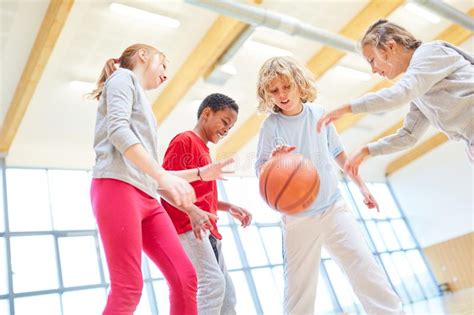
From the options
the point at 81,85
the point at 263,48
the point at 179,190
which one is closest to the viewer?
the point at 179,190

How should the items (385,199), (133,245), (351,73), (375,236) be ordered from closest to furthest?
(133,245), (351,73), (375,236), (385,199)

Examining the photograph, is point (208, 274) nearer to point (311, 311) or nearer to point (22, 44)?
point (311, 311)

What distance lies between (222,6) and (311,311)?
4338 millimetres

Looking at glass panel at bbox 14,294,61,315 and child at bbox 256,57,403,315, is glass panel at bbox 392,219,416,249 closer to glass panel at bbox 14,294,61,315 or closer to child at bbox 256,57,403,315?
glass panel at bbox 14,294,61,315

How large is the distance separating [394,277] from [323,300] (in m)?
2.97

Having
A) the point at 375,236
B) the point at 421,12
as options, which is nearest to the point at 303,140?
the point at 421,12

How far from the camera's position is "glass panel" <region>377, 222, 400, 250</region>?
1114 centimetres

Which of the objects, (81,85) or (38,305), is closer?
(38,305)

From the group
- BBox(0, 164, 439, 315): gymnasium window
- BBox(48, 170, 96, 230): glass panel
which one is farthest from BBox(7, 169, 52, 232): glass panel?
BBox(48, 170, 96, 230): glass panel

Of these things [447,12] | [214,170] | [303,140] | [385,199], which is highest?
[447,12]

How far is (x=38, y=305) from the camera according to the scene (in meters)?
5.71

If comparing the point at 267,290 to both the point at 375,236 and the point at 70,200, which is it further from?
the point at 375,236

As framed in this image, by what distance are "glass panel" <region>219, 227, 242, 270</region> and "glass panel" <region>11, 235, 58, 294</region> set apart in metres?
3.03

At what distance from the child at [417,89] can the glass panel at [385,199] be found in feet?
33.1
